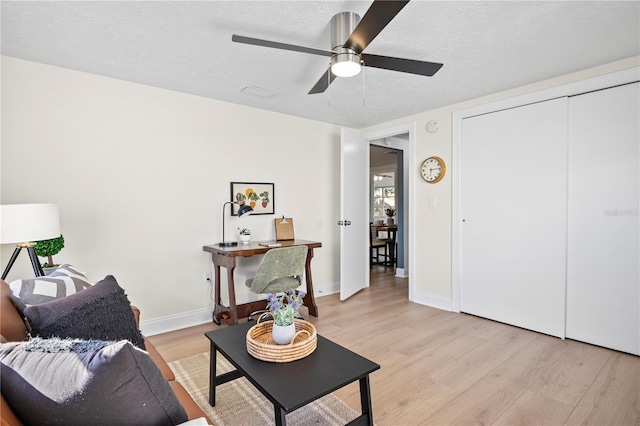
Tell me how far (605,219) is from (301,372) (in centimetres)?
276

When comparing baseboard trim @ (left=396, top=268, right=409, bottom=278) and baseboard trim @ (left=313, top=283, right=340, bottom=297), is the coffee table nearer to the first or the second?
baseboard trim @ (left=313, top=283, right=340, bottom=297)

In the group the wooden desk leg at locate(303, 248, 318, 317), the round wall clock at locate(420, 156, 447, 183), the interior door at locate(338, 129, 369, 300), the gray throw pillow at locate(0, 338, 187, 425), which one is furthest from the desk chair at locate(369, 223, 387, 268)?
the gray throw pillow at locate(0, 338, 187, 425)

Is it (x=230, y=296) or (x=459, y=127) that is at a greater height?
(x=459, y=127)

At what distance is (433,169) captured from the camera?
3783 mm

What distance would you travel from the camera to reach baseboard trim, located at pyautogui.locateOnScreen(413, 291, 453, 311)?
12.1 feet

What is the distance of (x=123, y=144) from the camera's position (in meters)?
2.90

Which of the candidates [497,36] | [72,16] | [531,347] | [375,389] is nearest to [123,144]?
[72,16]

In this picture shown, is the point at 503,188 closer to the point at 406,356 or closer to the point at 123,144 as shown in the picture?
the point at 406,356

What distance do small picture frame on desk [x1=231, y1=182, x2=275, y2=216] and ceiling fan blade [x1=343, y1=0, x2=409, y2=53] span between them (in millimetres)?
2127

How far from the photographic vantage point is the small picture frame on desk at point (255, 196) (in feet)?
11.7

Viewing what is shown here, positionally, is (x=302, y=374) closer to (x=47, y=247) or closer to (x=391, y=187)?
(x=47, y=247)

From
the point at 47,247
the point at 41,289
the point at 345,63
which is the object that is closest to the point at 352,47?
the point at 345,63

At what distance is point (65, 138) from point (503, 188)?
388 cm

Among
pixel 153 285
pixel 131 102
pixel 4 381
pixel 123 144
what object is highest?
pixel 131 102
